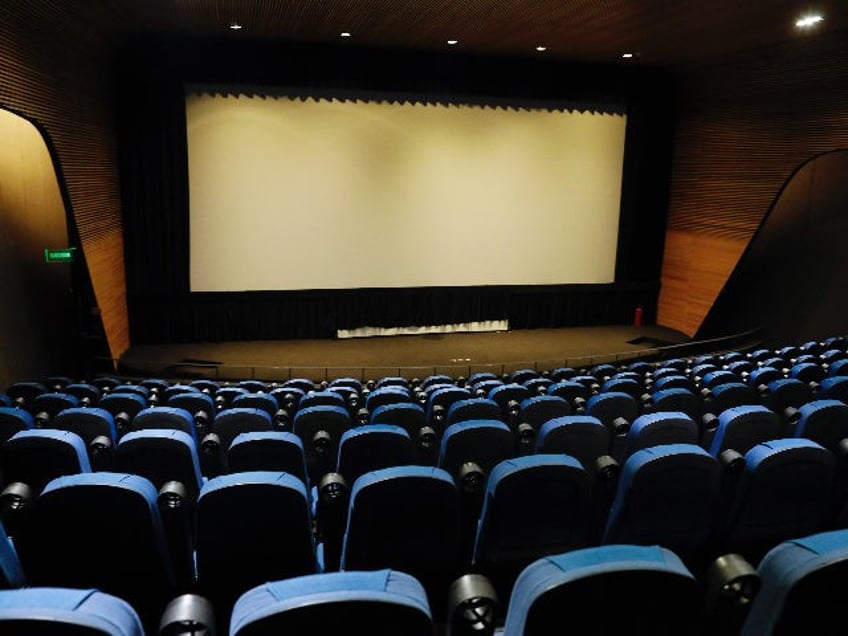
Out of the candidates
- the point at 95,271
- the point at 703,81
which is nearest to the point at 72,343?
the point at 95,271

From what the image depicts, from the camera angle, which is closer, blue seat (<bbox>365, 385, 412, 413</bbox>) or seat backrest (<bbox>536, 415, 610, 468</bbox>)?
seat backrest (<bbox>536, 415, 610, 468</bbox>)

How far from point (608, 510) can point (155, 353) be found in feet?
38.7

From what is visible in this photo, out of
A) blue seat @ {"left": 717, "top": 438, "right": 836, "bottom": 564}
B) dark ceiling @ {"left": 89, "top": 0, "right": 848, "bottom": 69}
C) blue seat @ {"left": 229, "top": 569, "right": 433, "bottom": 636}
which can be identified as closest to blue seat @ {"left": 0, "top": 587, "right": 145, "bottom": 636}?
blue seat @ {"left": 229, "top": 569, "right": 433, "bottom": 636}

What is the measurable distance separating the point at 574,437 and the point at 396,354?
9.75 meters

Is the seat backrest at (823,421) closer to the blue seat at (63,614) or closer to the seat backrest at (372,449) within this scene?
the seat backrest at (372,449)

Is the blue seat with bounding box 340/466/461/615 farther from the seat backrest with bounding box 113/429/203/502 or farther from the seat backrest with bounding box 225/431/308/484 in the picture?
the seat backrest with bounding box 113/429/203/502

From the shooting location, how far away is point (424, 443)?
4832 millimetres

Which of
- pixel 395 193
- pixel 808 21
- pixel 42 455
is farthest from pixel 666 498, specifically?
pixel 395 193

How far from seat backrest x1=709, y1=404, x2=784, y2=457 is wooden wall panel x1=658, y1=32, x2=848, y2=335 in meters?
9.78

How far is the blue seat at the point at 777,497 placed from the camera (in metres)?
3.04

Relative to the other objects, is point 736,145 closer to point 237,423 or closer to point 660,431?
point 660,431

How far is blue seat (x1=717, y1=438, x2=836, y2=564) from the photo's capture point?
9.98ft

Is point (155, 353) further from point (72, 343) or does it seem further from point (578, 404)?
point (578, 404)

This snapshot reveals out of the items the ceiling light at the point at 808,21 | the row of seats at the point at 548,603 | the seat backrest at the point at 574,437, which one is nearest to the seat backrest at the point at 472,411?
the seat backrest at the point at 574,437
